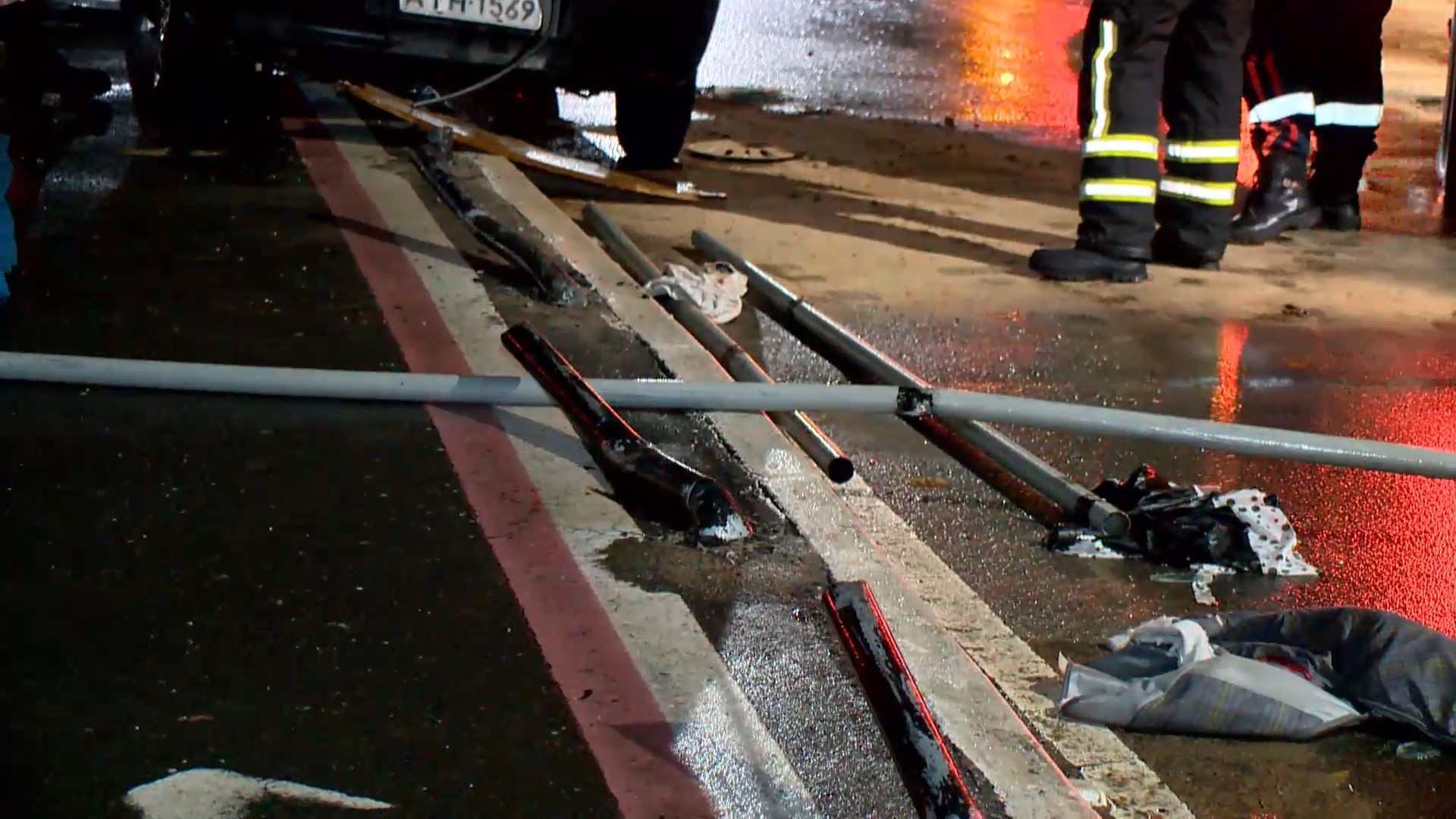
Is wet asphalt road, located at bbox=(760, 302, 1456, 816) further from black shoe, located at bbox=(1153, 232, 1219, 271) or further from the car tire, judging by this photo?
the car tire

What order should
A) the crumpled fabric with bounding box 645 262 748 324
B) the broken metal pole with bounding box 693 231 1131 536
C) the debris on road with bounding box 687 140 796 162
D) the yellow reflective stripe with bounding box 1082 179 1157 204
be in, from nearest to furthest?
the broken metal pole with bounding box 693 231 1131 536 < the crumpled fabric with bounding box 645 262 748 324 < the yellow reflective stripe with bounding box 1082 179 1157 204 < the debris on road with bounding box 687 140 796 162

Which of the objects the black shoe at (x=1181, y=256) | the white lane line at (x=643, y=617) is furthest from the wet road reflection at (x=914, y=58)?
the white lane line at (x=643, y=617)

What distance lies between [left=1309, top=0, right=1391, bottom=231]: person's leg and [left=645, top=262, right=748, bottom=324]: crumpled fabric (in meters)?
3.32

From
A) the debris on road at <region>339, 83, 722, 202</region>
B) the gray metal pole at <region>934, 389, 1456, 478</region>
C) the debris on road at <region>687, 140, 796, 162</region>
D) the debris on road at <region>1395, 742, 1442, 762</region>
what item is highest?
the gray metal pole at <region>934, 389, 1456, 478</region>

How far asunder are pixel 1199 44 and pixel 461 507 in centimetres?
391

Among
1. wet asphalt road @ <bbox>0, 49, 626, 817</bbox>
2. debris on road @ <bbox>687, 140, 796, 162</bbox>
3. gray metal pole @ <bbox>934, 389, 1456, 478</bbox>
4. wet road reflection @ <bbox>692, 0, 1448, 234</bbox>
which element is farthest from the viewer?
wet road reflection @ <bbox>692, 0, 1448, 234</bbox>

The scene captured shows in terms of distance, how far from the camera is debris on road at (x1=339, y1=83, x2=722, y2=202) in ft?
24.5

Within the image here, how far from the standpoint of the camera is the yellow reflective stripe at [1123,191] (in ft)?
20.9

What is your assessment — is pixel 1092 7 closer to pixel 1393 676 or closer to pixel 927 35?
pixel 1393 676

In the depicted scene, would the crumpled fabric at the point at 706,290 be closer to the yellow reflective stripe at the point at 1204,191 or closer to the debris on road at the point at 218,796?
the yellow reflective stripe at the point at 1204,191

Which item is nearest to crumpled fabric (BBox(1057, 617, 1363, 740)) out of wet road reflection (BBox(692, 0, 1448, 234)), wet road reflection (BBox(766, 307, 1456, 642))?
wet road reflection (BBox(766, 307, 1456, 642))

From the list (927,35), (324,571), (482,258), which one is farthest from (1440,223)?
(927,35)

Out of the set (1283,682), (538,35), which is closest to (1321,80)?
(538,35)

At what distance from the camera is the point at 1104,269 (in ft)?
21.0
